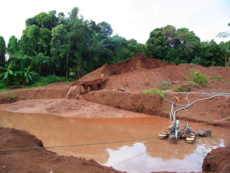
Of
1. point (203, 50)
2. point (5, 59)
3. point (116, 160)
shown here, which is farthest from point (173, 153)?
point (203, 50)

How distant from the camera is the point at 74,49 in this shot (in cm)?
1819

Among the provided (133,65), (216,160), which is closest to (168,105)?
(216,160)

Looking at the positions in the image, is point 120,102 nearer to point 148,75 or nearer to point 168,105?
point 168,105

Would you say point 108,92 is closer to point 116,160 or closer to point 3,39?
point 116,160

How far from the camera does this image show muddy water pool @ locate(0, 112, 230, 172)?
465 centimetres

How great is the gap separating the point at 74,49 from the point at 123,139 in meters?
14.0

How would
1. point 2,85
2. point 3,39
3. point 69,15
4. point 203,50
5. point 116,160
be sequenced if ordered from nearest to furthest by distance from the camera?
point 116,160 → point 2,85 → point 3,39 → point 69,15 → point 203,50

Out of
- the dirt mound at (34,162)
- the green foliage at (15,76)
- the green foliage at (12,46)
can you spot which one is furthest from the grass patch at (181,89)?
the green foliage at (12,46)

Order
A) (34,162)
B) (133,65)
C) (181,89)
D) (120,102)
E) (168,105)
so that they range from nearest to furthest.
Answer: (34,162)
(168,105)
(120,102)
(181,89)
(133,65)

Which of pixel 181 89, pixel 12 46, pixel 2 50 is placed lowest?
pixel 181 89

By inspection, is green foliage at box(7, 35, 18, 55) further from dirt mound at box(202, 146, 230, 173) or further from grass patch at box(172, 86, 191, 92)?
dirt mound at box(202, 146, 230, 173)

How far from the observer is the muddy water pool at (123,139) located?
183 inches

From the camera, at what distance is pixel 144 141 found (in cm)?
619

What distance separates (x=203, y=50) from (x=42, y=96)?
20223 mm
